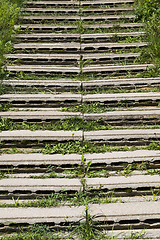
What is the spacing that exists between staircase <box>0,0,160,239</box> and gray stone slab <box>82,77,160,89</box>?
0.7 inches

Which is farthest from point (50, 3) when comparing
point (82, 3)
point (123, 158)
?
point (123, 158)

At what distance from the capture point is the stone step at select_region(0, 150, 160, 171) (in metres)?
2.78

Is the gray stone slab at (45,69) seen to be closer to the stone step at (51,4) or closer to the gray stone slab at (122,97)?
the gray stone slab at (122,97)

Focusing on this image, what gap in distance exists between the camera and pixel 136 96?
357cm

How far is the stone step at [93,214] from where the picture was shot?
7.50 ft

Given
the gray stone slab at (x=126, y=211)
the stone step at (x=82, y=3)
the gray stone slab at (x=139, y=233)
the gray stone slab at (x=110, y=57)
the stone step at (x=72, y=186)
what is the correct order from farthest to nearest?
the stone step at (x=82, y=3)
the gray stone slab at (x=110, y=57)
the stone step at (x=72, y=186)
the gray stone slab at (x=126, y=211)
the gray stone slab at (x=139, y=233)

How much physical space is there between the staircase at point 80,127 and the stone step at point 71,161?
12 mm

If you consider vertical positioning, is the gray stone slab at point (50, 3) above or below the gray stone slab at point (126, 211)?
above

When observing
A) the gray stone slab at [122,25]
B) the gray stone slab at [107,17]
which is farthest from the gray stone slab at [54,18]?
the gray stone slab at [122,25]

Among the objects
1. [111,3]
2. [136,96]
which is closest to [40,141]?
[136,96]

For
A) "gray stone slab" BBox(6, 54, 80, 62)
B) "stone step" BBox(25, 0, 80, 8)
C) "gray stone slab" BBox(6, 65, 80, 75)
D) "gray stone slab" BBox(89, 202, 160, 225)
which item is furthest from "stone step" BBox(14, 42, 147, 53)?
"gray stone slab" BBox(89, 202, 160, 225)

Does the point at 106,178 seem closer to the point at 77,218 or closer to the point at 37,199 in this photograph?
the point at 77,218

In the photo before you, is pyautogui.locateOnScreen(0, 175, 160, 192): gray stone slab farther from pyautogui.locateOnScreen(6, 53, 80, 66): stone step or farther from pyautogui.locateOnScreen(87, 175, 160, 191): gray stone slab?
pyautogui.locateOnScreen(6, 53, 80, 66): stone step

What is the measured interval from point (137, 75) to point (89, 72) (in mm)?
867
